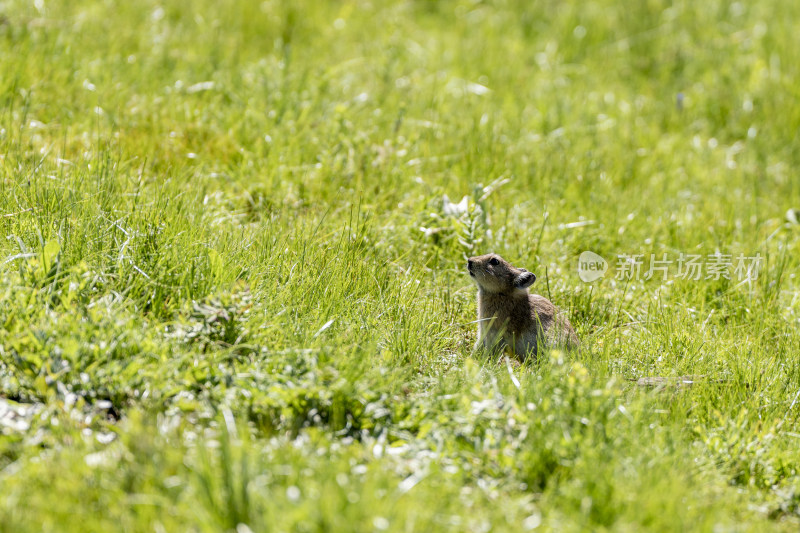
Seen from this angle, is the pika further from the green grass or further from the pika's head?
the green grass

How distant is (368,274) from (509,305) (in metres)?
0.95

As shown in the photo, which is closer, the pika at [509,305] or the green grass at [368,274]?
the green grass at [368,274]

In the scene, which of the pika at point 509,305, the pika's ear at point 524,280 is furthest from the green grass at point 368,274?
the pika's ear at point 524,280

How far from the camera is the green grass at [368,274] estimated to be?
10.8ft

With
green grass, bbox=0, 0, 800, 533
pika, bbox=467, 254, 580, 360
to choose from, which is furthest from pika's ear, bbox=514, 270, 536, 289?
green grass, bbox=0, 0, 800, 533

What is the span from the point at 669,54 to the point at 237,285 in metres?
7.12

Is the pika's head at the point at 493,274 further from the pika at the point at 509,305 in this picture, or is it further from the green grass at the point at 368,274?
the green grass at the point at 368,274

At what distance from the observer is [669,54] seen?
9.53 m

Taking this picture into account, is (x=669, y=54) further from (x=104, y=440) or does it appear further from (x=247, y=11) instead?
(x=104, y=440)

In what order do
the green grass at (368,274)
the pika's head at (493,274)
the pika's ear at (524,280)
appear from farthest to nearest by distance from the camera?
1. the pika's head at (493,274)
2. the pika's ear at (524,280)
3. the green grass at (368,274)

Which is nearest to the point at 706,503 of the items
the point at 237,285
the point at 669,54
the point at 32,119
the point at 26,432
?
the point at 237,285

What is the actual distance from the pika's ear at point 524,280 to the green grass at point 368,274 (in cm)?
42

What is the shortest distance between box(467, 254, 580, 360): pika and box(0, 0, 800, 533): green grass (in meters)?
0.19

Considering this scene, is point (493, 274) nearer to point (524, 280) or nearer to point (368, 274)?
point (524, 280)
